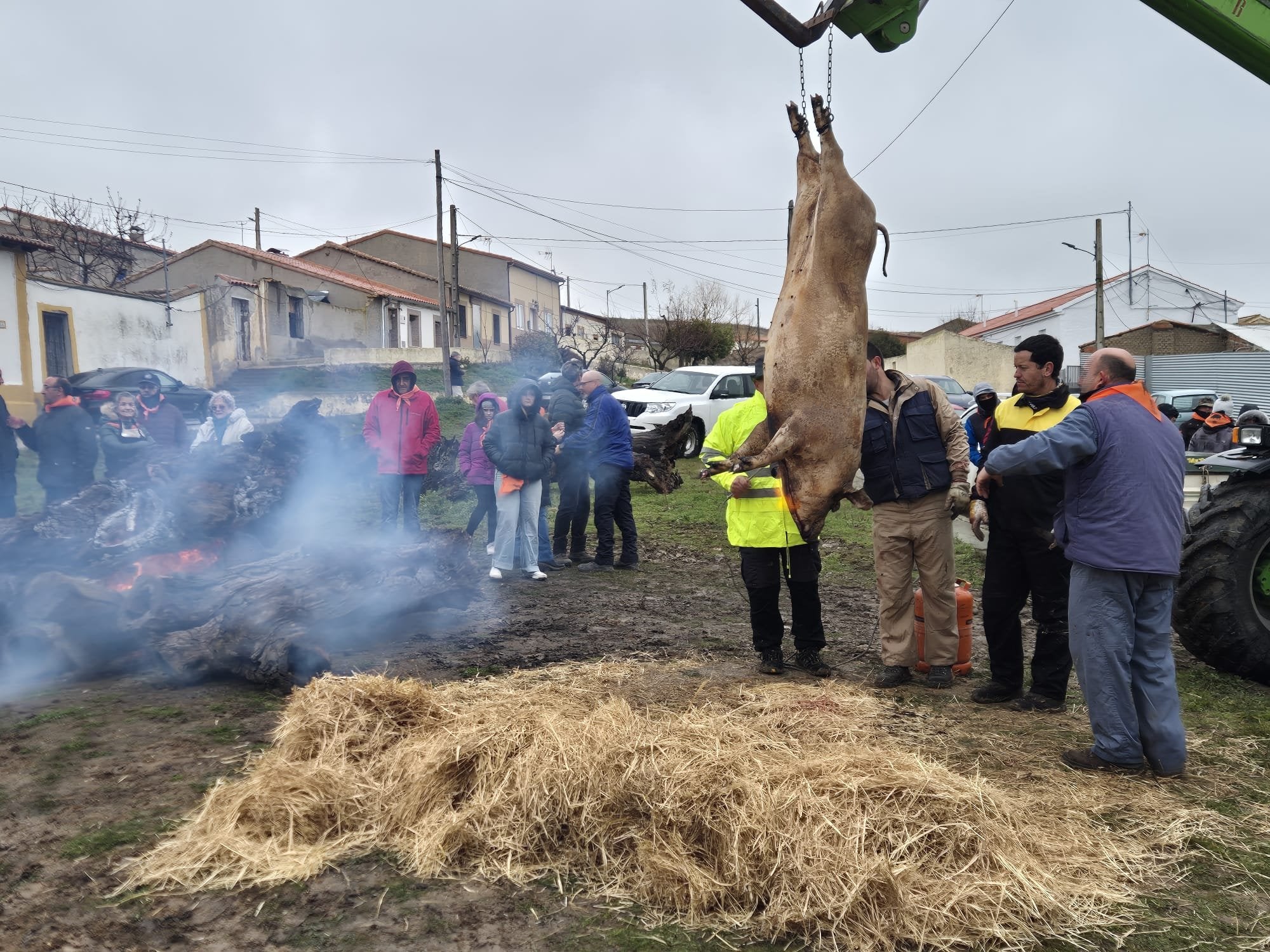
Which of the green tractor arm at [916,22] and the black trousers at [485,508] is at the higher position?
the green tractor arm at [916,22]

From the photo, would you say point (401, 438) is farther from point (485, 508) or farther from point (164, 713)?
point (164, 713)

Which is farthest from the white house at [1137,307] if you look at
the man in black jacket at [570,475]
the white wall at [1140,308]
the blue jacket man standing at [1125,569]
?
the blue jacket man standing at [1125,569]

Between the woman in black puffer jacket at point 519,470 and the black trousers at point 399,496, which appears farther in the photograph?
the black trousers at point 399,496

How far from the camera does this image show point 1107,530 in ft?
13.8

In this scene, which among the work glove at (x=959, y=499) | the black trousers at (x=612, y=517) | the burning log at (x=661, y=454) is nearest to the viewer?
the work glove at (x=959, y=499)

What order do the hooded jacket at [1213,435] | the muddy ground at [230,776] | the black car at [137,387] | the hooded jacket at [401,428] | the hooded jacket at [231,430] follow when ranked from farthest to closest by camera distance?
the black car at [137,387]
the hooded jacket at [1213,435]
the hooded jacket at [231,430]
the hooded jacket at [401,428]
the muddy ground at [230,776]

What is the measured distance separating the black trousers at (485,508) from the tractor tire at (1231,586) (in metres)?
6.26

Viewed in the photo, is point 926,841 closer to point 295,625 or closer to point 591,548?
point 295,625

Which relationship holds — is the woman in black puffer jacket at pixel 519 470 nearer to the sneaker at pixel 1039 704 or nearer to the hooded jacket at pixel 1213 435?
the sneaker at pixel 1039 704

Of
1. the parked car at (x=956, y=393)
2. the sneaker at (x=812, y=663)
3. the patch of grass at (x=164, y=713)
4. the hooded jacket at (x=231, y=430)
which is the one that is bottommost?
the sneaker at (x=812, y=663)

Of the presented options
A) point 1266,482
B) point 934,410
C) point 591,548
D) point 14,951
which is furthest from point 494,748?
point 591,548

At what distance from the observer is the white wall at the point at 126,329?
23.6 meters

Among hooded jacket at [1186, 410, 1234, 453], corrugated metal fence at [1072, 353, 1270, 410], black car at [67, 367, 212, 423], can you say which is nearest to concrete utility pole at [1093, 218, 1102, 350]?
corrugated metal fence at [1072, 353, 1270, 410]

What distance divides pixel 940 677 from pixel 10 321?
966 inches
